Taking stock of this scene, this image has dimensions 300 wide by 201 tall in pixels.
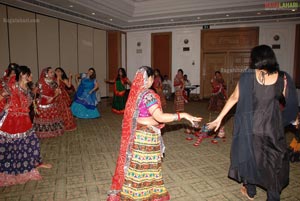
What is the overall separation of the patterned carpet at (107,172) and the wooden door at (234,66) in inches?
217

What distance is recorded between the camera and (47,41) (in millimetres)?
7902

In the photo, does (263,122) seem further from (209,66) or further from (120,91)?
(209,66)

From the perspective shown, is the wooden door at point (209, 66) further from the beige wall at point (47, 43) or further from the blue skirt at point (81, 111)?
the blue skirt at point (81, 111)

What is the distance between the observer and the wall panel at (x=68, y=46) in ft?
27.8

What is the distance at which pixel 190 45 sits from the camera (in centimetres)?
1056

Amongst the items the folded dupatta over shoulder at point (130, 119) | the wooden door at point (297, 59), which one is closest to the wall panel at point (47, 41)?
the folded dupatta over shoulder at point (130, 119)

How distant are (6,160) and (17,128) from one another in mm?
388

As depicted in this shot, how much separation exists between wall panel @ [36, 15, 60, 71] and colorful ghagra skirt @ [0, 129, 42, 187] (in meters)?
5.56

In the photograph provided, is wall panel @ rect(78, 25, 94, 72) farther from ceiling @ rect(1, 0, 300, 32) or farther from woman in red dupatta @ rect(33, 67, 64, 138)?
woman in red dupatta @ rect(33, 67, 64, 138)

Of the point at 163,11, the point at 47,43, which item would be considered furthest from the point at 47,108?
the point at 163,11

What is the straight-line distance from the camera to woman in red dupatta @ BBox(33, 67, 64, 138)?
4324 millimetres

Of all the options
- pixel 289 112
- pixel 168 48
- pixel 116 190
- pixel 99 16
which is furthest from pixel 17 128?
pixel 168 48

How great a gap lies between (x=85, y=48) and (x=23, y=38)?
2.74 metres

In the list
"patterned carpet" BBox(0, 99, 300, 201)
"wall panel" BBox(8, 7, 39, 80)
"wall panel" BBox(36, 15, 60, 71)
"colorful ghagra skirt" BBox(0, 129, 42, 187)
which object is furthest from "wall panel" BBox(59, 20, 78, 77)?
"colorful ghagra skirt" BBox(0, 129, 42, 187)
